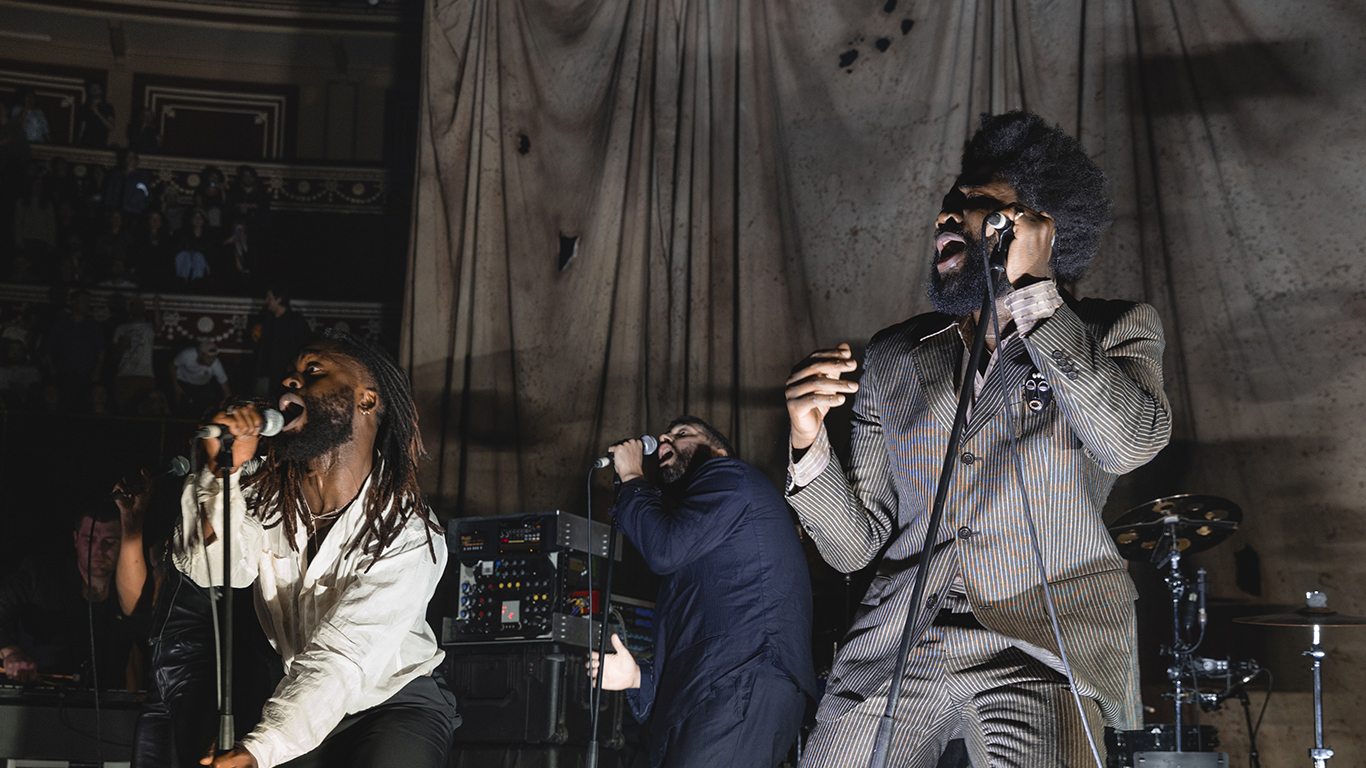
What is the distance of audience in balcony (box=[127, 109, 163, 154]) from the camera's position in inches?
456

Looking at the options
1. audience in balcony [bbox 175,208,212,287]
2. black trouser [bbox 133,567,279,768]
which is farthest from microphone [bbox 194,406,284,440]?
audience in balcony [bbox 175,208,212,287]

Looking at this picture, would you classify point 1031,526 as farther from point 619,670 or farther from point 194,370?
point 194,370

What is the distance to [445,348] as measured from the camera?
721cm

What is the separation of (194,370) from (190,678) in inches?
321

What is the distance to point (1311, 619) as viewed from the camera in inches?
190

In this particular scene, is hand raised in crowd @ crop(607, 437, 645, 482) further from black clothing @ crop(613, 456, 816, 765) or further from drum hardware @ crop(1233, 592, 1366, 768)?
drum hardware @ crop(1233, 592, 1366, 768)

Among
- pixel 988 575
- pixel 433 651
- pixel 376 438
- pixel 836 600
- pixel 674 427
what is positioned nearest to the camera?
pixel 988 575

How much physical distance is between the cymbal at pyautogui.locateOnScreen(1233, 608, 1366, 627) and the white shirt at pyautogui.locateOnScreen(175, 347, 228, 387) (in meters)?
8.90

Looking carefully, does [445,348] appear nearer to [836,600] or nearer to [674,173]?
[674,173]

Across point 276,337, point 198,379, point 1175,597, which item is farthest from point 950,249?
point 198,379

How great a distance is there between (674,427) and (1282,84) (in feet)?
12.1

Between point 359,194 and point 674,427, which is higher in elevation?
point 359,194

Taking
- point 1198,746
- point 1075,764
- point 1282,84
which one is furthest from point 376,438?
point 1282,84

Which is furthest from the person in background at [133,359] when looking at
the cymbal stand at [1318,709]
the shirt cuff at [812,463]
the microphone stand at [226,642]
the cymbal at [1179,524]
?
the shirt cuff at [812,463]
